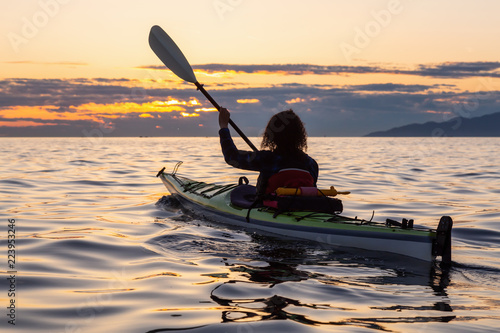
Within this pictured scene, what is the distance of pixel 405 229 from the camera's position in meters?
5.32

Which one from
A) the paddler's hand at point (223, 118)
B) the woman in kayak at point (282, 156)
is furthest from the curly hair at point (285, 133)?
the paddler's hand at point (223, 118)

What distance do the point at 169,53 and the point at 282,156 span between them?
13.1 feet

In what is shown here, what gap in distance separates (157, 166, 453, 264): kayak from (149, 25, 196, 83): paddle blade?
2.42 metres

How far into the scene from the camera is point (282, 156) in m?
6.16

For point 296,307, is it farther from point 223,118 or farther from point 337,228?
point 223,118

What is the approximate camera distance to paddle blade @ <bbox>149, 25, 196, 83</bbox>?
894 centimetres

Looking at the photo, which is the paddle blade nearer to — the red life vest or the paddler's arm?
the paddler's arm

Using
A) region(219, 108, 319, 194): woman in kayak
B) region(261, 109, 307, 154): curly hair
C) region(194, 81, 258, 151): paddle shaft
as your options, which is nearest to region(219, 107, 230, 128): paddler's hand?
region(219, 108, 319, 194): woman in kayak

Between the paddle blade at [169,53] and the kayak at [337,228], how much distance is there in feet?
7.92

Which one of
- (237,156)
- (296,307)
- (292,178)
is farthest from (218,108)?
(296,307)

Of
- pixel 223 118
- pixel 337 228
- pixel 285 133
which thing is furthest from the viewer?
pixel 223 118

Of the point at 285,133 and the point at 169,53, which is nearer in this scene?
the point at 285,133

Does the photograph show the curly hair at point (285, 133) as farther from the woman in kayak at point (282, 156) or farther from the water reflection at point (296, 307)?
the water reflection at point (296, 307)

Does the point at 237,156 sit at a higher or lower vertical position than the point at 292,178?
higher
